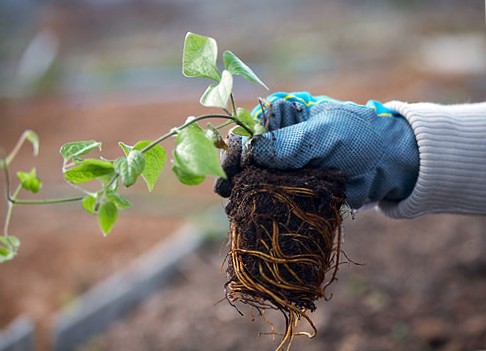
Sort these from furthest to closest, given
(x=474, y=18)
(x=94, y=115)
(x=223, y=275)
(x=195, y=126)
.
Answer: (x=474, y=18) → (x=94, y=115) → (x=223, y=275) → (x=195, y=126)

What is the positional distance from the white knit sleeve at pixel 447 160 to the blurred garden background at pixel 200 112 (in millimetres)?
563

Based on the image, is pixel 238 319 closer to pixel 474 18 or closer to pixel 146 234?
pixel 146 234

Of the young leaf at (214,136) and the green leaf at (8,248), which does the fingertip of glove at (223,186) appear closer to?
the young leaf at (214,136)

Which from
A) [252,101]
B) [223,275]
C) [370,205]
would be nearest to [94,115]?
[252,101]

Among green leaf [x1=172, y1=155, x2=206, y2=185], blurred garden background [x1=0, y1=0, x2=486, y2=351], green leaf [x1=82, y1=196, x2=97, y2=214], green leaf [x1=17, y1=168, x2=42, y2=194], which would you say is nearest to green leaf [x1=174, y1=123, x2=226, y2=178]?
green leaf [x1=172, y1=155, x2=206, y2=185]

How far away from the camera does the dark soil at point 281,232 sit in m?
1.37

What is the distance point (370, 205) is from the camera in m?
1.69

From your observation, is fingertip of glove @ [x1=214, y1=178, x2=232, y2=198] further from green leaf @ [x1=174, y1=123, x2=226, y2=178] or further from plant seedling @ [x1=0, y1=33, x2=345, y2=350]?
green leaf @ [x1=174, y1=123, x2=226, y2=178]

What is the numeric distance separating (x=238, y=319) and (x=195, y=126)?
5.69 ft

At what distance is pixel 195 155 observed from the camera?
1.24 meters

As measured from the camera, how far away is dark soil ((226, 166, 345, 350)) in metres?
1.37

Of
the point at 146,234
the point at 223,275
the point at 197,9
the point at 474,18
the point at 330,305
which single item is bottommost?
the point at 197,9

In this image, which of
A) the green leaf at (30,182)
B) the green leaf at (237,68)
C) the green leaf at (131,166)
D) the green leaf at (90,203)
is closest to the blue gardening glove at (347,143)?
the green leaf at (237,68)

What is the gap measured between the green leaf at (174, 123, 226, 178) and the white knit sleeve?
0.55 metres
